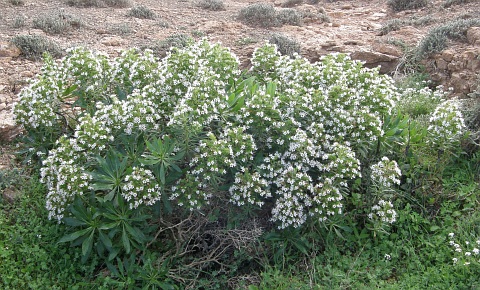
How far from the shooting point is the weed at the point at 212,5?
10250 millimetres

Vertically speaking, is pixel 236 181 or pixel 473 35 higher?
pixel 473 35

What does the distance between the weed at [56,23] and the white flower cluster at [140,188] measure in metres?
5.06

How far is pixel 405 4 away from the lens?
959cm

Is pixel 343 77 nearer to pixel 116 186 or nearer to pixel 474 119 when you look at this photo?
pixel 474 119

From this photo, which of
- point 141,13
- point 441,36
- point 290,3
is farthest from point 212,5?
point 441,36

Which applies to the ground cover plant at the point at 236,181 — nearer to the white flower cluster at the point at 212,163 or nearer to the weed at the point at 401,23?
the white flower cluster at the point at 212,163

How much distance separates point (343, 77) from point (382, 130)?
589 mm

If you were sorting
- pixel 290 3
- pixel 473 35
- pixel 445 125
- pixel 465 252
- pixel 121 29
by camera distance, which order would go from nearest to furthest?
pixel 465 252 → pixel 445 125 → pixel 473 35 → pixel 121 29 → pixel 290 3

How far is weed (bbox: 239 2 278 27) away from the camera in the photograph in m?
9.07

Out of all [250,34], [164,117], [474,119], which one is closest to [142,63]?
[164,117]

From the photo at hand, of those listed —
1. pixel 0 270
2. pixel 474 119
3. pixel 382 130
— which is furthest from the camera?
pixel 474 119

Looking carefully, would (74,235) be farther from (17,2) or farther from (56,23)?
(17,2)

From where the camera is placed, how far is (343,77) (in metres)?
4.39

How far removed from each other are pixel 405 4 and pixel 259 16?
9.64ft
